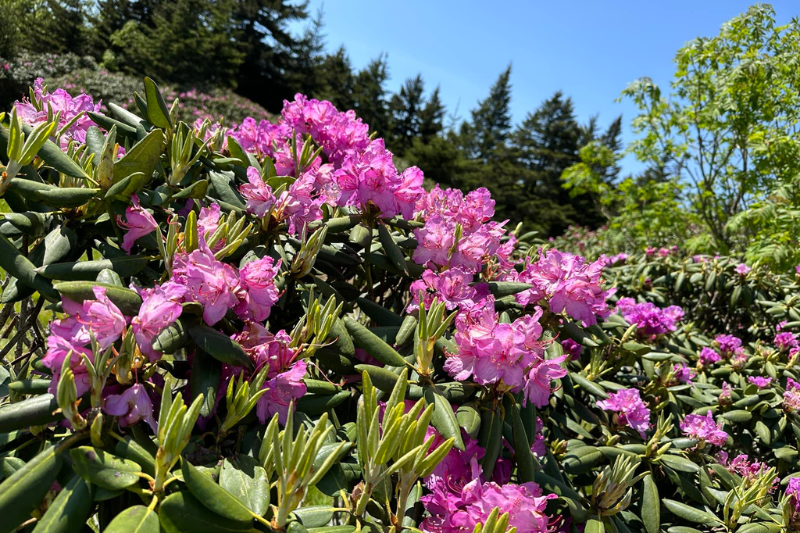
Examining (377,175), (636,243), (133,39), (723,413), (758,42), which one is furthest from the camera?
(133,39)

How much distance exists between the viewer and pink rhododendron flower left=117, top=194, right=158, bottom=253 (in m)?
1.07

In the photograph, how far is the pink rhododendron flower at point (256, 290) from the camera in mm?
975

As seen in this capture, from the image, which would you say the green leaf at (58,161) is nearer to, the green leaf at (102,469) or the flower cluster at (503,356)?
the green leaf at (102,469)

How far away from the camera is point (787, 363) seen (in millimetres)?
2457

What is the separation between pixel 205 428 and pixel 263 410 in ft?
0.50

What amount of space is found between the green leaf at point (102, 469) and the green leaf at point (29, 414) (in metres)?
0.10

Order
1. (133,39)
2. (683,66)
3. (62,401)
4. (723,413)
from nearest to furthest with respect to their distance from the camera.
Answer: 1. (62,401)
2. (723,413)
3. (683,66)
4. (133,39)

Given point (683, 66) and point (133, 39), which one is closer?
point (683, 66)

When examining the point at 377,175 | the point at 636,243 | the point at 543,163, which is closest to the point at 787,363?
the point at 377,175

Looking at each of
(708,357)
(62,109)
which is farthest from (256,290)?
(708,357)

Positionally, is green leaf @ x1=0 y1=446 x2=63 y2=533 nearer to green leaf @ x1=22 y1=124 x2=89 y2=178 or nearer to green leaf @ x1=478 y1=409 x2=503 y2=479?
green leaf @ x1=22 y1=124 x2=89 y2=178

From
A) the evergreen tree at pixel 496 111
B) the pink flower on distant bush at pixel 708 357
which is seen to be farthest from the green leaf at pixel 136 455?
the evergreen tree at pixel 496 111

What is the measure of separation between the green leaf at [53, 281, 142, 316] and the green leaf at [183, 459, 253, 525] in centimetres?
30

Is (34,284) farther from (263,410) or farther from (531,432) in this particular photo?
(531,432)
